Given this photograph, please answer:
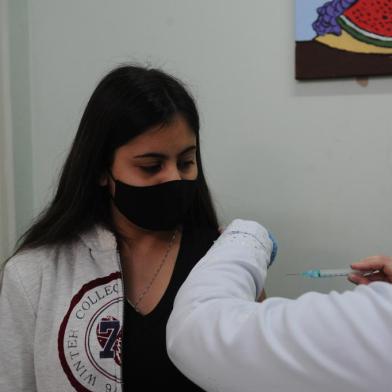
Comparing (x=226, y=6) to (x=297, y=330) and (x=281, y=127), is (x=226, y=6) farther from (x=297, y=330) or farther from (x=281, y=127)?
(x=297, y=330)

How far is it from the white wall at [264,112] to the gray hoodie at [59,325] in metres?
0.51

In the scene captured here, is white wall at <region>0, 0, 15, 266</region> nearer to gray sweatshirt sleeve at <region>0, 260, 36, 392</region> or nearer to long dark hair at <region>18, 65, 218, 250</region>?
long dark hair at <region>18, 65, 218, 250</region>

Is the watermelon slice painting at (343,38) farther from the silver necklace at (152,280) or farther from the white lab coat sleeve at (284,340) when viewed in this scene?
the white lab coat sleeve at (284,340)

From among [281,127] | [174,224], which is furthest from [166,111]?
[281,127]

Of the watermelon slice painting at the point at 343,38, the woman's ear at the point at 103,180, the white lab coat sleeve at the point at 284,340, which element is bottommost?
the white lab coat sleeve at the point at 284,340

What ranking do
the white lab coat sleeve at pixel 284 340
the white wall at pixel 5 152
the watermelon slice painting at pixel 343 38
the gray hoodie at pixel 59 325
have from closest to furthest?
the white lab coat sleeve at pixel 284 340 → the gray hoodie at pixel 59 325 → the watermelon slice painting at pixel 343 38 → the white wall at pixel 5 152

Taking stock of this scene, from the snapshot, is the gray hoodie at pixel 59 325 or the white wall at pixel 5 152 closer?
the gray hoodie at pixel 59 325

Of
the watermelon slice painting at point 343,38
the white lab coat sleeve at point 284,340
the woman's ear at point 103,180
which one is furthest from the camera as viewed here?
the watermelon slice painting at point 343,38

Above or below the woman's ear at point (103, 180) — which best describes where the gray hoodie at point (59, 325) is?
below

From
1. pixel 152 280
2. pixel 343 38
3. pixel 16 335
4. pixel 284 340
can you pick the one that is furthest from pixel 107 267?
pixel 343 38

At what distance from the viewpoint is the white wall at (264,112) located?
1.17m

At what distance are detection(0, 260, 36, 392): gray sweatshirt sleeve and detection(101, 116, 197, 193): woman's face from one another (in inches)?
13.2

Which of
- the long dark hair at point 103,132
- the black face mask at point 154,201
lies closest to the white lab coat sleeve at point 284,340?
the black face mask at point 154,201

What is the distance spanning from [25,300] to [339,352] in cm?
71
